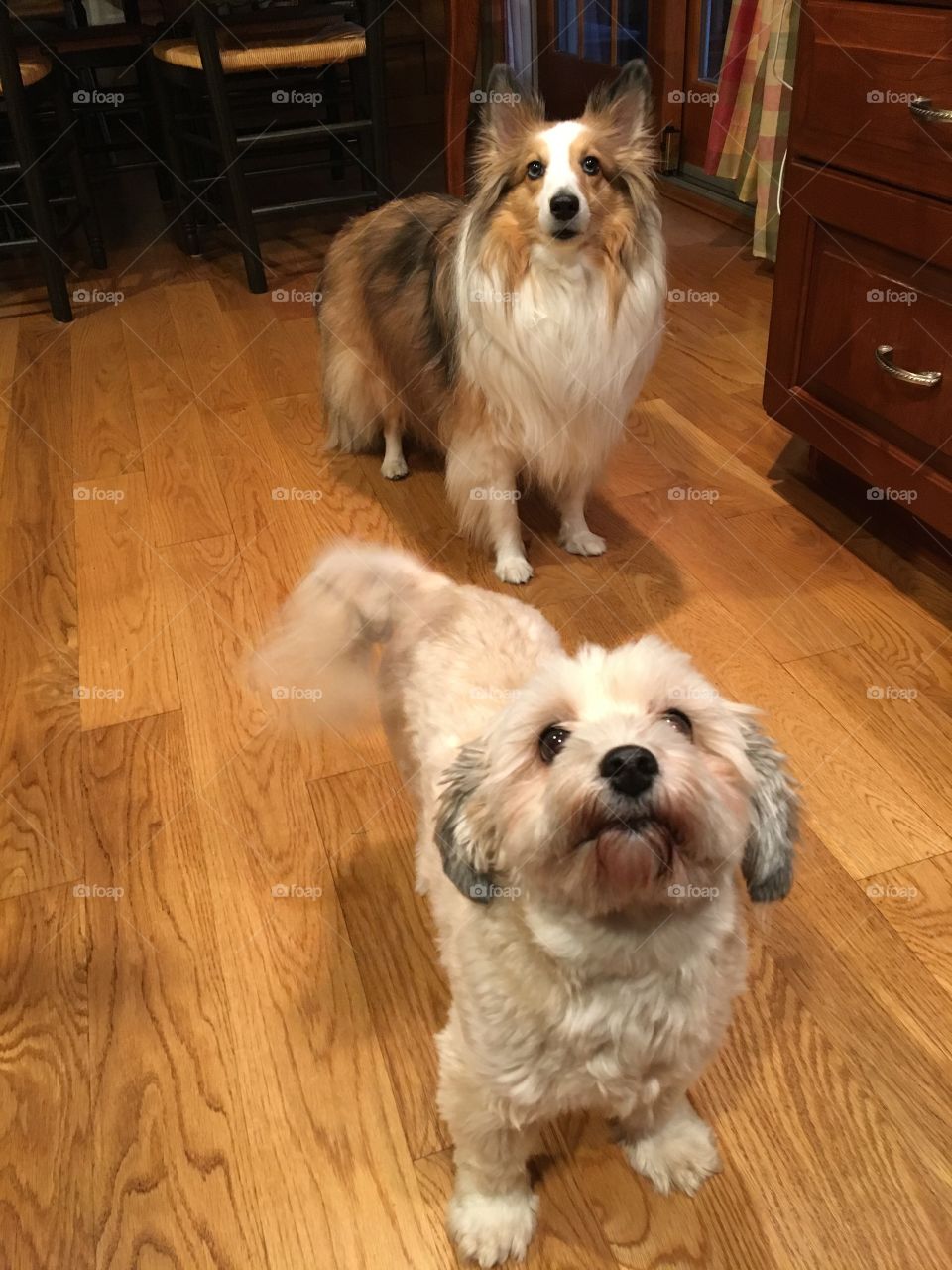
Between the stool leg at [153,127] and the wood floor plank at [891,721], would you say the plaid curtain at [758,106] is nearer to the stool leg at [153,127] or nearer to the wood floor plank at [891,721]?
the wood floor plank at [891,721]

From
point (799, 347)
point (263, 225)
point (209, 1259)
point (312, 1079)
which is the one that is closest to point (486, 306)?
point (799, 347)

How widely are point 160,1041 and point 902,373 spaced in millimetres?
1528

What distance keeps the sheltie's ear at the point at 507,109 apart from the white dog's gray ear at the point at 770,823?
1307 millimetres

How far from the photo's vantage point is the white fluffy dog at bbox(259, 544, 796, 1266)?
0.74 meters

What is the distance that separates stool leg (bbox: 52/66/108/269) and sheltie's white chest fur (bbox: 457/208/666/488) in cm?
234

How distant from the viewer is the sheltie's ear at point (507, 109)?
5.41ft

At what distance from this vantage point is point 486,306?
5.84 ft

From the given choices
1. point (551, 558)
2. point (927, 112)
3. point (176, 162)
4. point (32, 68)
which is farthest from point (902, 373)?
point (176, 162)

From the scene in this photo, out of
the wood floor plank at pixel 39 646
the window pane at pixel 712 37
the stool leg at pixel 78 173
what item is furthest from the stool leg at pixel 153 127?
the window pane at pixel 712 37

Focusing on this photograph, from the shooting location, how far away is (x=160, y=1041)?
118cm

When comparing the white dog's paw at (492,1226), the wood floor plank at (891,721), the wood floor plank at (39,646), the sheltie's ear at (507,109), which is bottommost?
the wood floor plank at (39,646)

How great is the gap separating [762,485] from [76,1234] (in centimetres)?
186

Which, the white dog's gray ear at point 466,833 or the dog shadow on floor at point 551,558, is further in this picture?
the dog shadow on floor at point 551,558

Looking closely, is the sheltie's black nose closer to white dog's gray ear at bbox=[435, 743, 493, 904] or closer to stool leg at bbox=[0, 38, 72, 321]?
white dog's gray ear at bbox=[435, 743, 493, 904]
